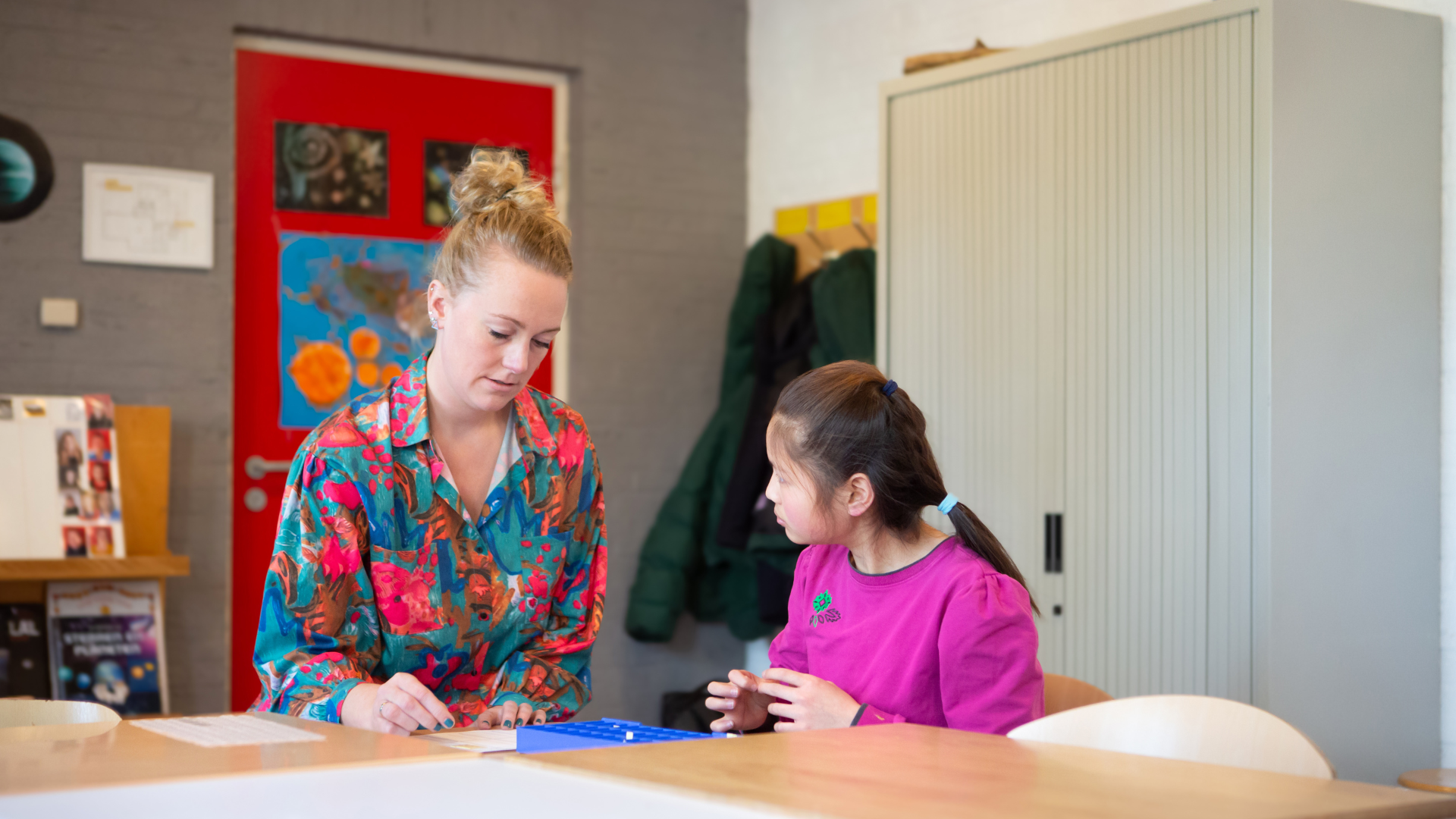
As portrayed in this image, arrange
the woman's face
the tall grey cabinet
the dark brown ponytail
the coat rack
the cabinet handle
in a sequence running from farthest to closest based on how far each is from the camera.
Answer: the coat rack < the cabinet handle < the tall grey cabinet < the dark brown ponytail < the woman's face

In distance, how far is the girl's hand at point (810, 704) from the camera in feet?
5.41

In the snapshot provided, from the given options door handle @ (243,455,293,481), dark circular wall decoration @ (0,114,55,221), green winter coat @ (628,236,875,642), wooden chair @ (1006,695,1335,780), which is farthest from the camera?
green winter coat @ (628,236,875,642)

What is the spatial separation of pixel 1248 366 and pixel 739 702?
1422 millimetres

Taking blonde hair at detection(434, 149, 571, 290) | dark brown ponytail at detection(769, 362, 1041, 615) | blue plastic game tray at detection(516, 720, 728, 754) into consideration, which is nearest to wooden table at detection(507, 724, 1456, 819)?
blue plastic game tray at detection(516, 720, 728, 754)

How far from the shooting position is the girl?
5.63ft

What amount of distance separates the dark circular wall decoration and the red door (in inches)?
20.6

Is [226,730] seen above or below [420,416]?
below

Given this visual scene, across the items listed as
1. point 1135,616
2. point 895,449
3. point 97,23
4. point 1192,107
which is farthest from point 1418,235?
point 97,23

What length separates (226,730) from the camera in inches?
55.6

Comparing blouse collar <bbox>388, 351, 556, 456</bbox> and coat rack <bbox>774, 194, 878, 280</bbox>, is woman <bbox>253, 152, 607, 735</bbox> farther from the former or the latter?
coat rack <bbox>774, 194, 878, 280</bbox>

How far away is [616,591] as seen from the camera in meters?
4.48

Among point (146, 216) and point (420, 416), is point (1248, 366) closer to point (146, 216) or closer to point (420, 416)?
point (420, 416)

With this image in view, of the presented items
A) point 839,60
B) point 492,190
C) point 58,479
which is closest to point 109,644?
point 58,479

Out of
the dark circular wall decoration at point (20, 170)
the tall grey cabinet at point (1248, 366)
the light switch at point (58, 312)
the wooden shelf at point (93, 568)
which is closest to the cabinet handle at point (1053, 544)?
the tall grey cabinet at point (1248, 366)
